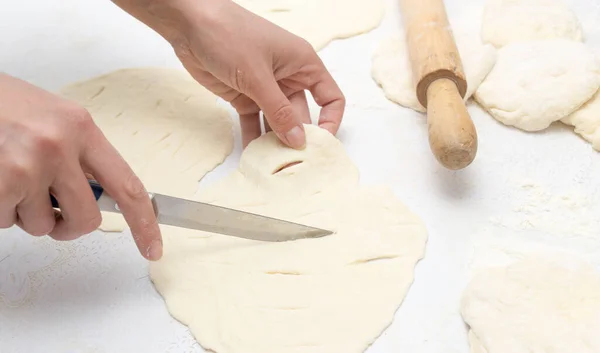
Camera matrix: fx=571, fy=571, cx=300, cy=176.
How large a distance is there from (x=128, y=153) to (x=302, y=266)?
756mm

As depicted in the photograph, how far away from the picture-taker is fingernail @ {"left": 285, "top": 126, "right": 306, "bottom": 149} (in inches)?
67.8

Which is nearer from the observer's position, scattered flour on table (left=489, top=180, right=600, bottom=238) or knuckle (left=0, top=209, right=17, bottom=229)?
knuckle (left=0, top=209, right=17, bottom=229)

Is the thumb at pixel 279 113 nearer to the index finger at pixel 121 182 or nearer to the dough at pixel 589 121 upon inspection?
the index finger at pixel 121 182

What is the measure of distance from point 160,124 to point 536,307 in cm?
133

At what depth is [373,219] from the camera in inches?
66.6

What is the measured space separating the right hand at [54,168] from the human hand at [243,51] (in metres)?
0.51

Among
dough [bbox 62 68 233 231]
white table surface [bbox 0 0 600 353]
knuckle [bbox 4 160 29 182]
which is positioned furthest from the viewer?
dough [bbox 62 68 233 231]

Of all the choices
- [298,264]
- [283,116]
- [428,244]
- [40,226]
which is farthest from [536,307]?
[40,226]

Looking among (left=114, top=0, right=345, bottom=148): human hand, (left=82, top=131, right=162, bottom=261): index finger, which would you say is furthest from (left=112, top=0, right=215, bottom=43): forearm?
(left=82, top=131, right=162, bottom=261): index finger

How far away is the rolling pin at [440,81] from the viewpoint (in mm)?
1631

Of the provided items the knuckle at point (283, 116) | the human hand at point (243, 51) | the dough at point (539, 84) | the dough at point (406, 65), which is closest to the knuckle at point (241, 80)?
the human hand at point (243, 51)

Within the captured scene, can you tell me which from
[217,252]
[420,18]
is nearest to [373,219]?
[217,252]

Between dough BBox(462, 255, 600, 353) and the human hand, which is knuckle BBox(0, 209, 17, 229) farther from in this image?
dough BBox(462, 255, 600, 353)

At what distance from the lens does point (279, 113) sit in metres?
1.70
